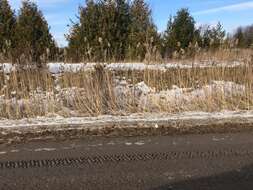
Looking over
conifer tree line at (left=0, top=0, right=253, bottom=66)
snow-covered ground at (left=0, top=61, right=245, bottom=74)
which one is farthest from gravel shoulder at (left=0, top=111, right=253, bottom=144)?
conifer tree line at (left=0, top=0, right=253, bottom=66)

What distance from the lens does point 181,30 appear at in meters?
28.4

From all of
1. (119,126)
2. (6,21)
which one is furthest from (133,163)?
(6,21)

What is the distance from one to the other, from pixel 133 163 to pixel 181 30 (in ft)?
71.1

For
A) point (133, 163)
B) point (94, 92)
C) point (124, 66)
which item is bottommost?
point (133, 163)

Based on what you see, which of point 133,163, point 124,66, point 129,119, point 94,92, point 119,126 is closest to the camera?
point 133,163

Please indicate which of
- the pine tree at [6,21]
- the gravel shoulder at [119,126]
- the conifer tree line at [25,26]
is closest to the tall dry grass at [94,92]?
the gravel shoulder at [119,126]

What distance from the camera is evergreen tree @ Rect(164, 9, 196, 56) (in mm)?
28156

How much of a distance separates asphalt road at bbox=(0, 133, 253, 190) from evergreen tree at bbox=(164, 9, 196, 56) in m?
19.1

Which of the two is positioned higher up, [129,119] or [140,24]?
[140,24]

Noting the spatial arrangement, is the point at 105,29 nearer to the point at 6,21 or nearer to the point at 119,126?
the point at 6,21

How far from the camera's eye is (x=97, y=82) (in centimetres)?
1222

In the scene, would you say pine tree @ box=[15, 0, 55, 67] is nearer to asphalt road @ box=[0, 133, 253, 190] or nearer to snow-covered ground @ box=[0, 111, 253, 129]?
snow-covered ground @ box=[0, 111, 253, 129]

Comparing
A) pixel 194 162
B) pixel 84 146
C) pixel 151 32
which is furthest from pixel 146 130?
pixel 151 32

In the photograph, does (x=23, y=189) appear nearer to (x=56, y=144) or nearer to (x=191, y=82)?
(x=56, y=144)
